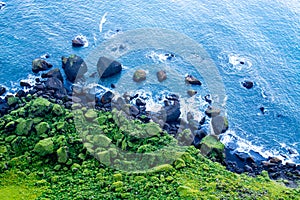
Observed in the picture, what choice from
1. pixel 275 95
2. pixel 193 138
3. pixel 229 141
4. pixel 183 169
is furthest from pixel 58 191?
pixel 275 95

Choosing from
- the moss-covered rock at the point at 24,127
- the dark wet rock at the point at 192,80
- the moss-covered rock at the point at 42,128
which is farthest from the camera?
the dark wet rock at the point at 192,80

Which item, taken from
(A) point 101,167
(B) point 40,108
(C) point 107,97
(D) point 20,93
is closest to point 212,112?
(C) point 107,97

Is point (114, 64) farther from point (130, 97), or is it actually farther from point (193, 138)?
point (193, 138)

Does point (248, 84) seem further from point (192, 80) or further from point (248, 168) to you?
point (248, 168)

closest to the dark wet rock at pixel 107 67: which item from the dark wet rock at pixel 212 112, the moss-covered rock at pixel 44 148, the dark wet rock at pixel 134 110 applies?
the dark wet rock at pixel 134 110

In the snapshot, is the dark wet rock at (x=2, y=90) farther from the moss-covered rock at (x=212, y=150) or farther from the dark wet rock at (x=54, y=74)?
the moss-covered rock at (x=212, y=150)

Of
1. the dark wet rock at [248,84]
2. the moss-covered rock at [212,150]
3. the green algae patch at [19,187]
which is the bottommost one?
the moss-covered rock at [212,150]
